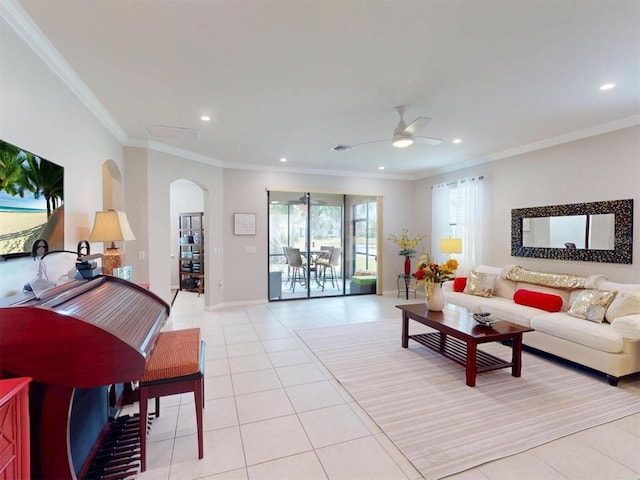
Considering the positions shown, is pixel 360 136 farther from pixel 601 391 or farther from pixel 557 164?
pixel 601 391

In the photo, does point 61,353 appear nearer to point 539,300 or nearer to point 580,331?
point 580,331

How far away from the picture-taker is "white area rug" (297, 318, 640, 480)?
202 cm

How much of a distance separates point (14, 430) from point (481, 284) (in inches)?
198

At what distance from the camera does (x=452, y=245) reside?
212 inches

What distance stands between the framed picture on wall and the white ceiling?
6.47 feet

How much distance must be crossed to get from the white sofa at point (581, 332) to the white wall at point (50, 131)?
4.57m

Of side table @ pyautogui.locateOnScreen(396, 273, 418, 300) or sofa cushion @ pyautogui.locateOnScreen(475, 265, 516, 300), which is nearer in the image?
sofa cushion @ pyautogui.locateOnScreen(475, 265, 516, 300)

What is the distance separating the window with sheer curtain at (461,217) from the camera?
5.37 m

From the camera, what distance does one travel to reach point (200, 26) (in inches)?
75.9

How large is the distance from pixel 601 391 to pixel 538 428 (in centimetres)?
106

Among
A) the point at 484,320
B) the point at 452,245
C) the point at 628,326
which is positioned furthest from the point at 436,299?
the point at 452,245

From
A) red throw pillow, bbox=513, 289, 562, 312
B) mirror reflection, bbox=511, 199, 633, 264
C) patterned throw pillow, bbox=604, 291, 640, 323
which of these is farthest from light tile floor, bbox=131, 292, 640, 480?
mirror reflection, bbox=511, 199, 633, 264

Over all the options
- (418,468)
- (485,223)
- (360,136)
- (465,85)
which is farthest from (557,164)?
(418,468)

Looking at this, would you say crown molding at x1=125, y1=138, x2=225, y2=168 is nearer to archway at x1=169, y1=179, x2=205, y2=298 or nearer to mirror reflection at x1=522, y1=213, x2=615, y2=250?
archway at x1=169, y1=179, x2=205, y2=298
